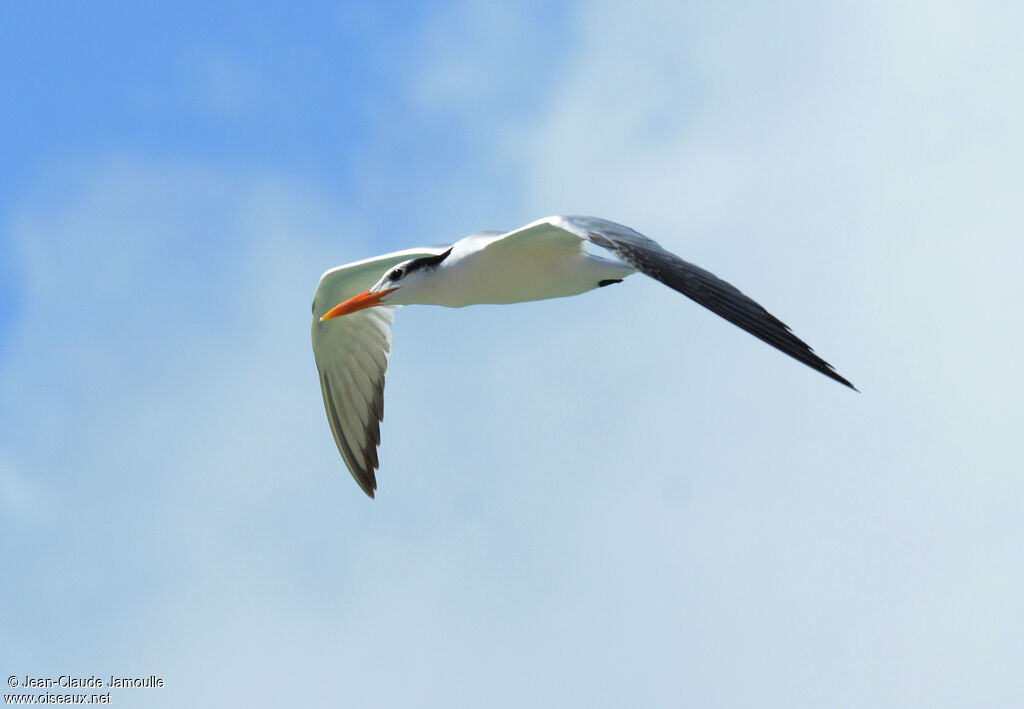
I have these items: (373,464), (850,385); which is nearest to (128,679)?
(373,464)

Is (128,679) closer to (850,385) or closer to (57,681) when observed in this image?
(57,681)

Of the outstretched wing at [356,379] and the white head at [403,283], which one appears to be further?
the outstretched wing at [356,379]

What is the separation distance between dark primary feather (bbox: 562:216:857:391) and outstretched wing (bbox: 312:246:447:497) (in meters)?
4.93

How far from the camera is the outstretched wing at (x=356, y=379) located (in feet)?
44.7

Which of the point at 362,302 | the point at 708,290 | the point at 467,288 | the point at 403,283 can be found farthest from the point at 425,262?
the point at 708,290

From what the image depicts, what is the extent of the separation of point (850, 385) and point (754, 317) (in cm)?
105

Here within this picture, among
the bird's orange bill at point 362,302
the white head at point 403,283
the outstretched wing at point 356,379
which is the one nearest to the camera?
the white head at point 403,283

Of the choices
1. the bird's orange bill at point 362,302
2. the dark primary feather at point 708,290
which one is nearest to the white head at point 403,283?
the bird's orange bill at point 362,302

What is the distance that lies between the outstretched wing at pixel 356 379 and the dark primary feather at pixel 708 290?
493 centimetres

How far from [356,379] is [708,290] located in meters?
6.48

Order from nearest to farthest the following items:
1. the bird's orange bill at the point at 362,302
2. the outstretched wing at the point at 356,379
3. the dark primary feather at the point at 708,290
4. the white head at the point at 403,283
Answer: the dark primary feather at the point at 708,290
the white head at the point at 403,283
the bird's orange bill at the point at 362,302
the outstretched wing at the point at 356,379

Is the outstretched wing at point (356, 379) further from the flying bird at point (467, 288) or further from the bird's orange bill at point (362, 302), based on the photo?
the bird's orange bill at point (362, 302)

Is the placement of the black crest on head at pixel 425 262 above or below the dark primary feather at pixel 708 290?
above

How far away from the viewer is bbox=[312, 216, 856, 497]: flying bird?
26.7 ft
